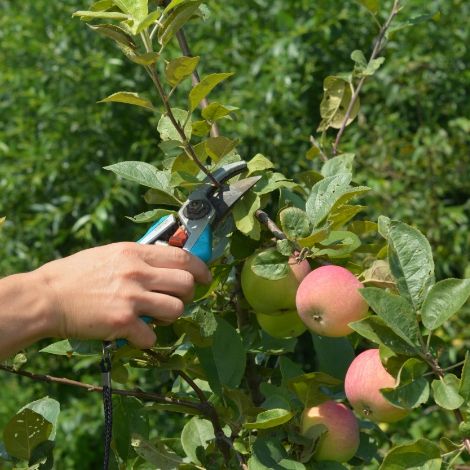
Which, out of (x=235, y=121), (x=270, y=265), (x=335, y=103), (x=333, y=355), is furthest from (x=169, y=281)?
(x=235, y=121)

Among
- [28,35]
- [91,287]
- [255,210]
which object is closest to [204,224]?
[255,210]

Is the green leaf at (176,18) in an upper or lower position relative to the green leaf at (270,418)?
upper

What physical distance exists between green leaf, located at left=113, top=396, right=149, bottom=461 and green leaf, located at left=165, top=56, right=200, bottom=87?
18.2 inches

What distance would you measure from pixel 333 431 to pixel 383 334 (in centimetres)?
21

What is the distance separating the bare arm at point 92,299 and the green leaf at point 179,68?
0.20 meters

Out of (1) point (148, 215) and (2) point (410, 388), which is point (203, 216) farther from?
(2) point (410, 388)

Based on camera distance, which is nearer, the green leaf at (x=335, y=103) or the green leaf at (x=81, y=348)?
the green leaf at (x=81, y=348)

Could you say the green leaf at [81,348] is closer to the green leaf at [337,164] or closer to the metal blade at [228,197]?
the metal blade at [228,197]

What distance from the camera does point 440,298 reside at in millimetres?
942

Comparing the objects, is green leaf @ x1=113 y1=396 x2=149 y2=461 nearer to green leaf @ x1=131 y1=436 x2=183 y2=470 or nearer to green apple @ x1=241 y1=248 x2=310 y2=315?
green leaf @ x1=131 y1=436 x2=183 y2=470

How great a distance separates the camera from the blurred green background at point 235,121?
110 inches

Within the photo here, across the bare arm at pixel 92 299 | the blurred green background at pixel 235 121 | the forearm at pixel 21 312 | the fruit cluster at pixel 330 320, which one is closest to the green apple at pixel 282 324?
the fruit cluster at pixel 330 320

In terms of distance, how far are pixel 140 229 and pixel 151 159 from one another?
0.87ft

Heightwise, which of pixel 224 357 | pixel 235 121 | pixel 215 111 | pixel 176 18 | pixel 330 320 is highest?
pixel 176 18
